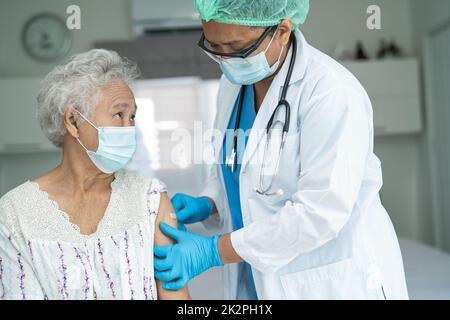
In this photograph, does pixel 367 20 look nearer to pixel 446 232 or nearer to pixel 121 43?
pixel 446 232

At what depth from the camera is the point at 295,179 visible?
129cm

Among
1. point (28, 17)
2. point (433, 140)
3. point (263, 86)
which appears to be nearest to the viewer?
point (263, 86)

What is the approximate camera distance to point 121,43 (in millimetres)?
3844

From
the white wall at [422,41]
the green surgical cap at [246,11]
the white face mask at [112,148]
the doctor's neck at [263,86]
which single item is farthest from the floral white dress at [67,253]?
the white wall at [422,41]

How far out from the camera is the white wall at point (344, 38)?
58.9 inches

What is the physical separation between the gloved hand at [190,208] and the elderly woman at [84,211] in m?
0.10

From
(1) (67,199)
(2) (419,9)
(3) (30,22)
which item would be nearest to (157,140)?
(3) (30,22)

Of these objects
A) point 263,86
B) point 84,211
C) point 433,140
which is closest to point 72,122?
point 84,211

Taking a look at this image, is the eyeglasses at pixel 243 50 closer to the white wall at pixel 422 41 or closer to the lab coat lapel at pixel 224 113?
the lab coat lapel at pixel 224 113

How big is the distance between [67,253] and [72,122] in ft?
0.98

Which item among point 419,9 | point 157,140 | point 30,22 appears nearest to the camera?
point 419,9

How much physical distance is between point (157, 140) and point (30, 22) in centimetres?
100

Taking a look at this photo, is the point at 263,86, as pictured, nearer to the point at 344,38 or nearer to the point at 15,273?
the point at 344,38

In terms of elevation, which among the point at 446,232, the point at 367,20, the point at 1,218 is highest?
the point at 367,20
